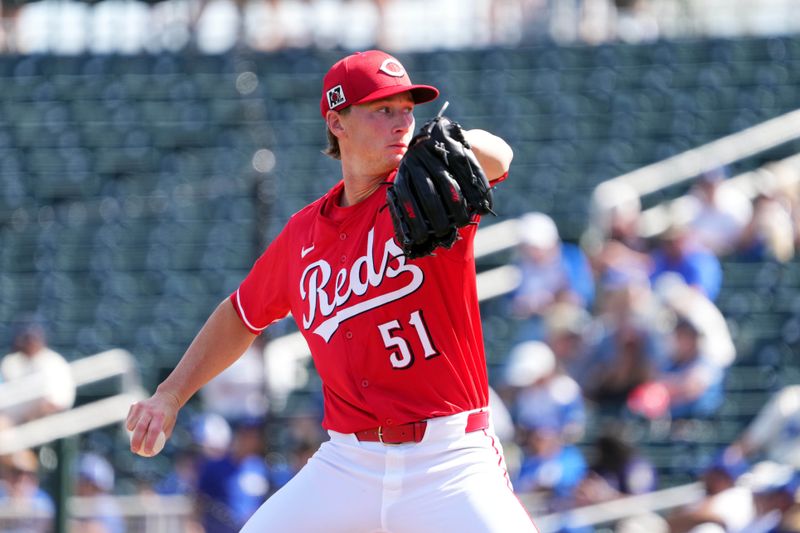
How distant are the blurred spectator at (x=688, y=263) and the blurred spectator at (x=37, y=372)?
3.84m

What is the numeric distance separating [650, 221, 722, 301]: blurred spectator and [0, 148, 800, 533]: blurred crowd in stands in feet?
0.04

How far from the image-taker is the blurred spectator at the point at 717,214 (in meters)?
10.1

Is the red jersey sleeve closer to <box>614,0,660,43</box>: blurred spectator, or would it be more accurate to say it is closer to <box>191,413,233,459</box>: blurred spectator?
<box>191,413,233,459</box>: blurred spectator

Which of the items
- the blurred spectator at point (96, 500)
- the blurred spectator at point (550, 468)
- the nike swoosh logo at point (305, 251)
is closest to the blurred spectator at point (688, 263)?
the blurred spectator at point (550, 468)

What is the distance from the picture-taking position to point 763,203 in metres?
10.0

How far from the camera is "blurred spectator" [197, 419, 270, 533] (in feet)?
25.9

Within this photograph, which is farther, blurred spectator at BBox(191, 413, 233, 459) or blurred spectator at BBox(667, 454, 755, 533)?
blurred spectator at BBox(191, 413, 233, 459)

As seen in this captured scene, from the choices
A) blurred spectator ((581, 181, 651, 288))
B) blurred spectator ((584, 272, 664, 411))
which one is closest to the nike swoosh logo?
blurred spectator ((584, 272, 664, 411))

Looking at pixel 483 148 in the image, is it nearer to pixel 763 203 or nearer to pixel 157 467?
pixel 763 203

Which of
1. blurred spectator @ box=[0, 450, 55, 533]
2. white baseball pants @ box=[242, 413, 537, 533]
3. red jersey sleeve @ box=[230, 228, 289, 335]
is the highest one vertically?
red jersey sleeve @ box=[230, 228, 289, 335]

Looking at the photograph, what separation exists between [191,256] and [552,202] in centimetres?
320

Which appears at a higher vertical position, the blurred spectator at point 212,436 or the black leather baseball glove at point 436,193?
the black leather baseball glove at point 436,193

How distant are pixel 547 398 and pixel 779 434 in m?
1.42

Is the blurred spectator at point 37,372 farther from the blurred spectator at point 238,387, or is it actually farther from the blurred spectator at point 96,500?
the blurred spectator at point 96,500
